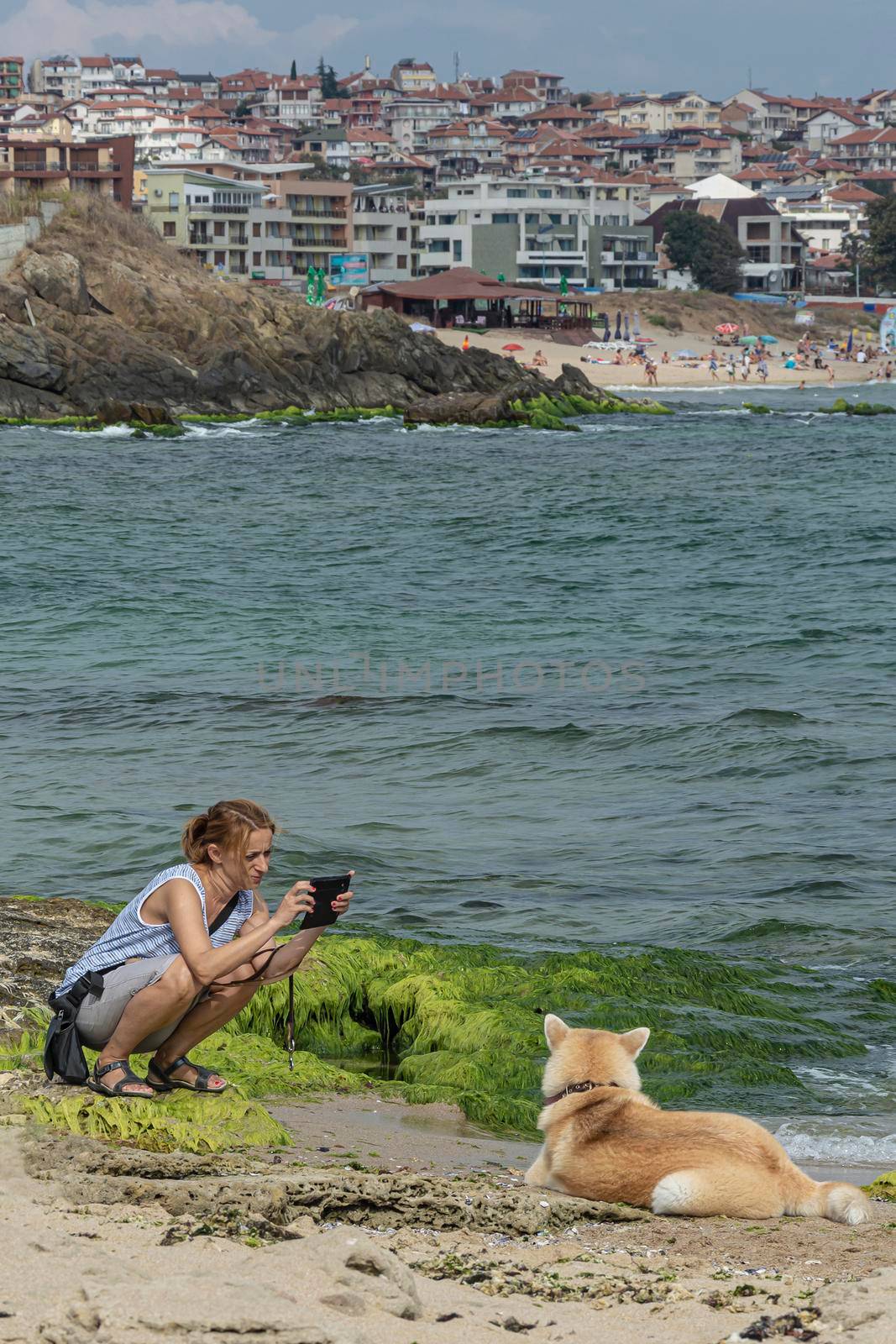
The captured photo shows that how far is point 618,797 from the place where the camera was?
12.8 meters

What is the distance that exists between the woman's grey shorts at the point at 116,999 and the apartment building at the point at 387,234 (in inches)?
4440

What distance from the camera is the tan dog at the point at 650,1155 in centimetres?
491

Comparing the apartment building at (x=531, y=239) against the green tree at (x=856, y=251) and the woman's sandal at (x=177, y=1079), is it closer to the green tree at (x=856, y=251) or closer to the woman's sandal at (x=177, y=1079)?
the green tree at (x=856, y=251)

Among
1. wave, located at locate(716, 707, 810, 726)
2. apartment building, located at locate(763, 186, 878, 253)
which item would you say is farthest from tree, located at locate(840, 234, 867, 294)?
wave, located at locate(716, 707, 810, 726)

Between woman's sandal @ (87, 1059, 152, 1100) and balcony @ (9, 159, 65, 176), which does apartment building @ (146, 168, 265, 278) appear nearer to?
balcony @ (9, 159, 65, 176)

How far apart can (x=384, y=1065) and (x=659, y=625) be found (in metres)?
14.9

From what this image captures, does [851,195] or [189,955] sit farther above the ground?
[851,195]

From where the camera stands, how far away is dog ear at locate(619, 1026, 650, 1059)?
5.36 m

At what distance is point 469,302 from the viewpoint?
101 metres

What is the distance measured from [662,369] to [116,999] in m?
89.5

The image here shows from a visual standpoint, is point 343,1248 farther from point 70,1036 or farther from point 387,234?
point 387,234

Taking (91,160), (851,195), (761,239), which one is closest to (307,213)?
(91,160)

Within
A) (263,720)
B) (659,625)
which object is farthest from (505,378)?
(263,720)

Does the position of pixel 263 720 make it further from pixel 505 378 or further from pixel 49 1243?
pixel 505 378
